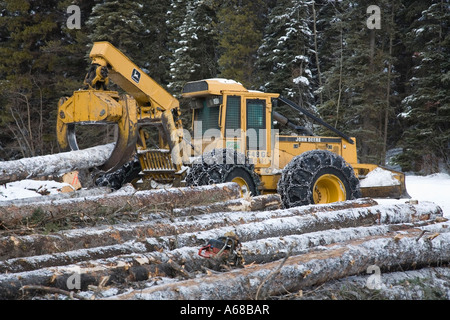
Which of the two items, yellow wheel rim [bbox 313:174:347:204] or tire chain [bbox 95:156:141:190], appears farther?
tire chain [bbox 95:156:141:190]

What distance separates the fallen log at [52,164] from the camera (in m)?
7.44

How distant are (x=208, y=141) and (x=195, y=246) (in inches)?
213

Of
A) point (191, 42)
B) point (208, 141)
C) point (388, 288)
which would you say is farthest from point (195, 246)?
point (191, 42)

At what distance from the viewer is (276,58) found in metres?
26.0

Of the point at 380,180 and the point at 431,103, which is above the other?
the point at 431,103

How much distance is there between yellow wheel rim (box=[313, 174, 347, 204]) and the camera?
32.9 feet

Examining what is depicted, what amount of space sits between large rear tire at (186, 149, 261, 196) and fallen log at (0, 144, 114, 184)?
1.74 meters

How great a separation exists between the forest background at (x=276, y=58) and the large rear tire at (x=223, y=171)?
14266mm

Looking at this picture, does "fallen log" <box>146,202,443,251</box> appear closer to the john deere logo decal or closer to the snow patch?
the snow patch

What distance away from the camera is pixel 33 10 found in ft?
94.5

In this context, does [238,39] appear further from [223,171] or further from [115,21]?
[223,171]

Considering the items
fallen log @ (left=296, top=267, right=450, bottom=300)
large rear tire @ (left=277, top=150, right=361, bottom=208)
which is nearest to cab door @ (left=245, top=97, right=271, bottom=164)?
large rear tire @ (left=277, top=150, right=361, bottom=208)

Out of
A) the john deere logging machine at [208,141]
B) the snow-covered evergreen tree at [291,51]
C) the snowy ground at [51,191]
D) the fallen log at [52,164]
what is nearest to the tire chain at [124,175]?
the john deere logging machine at [208,141]

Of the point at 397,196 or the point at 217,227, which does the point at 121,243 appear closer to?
the point at 217,227
